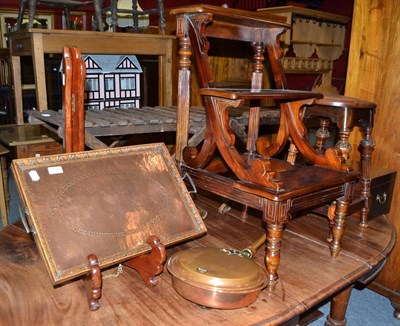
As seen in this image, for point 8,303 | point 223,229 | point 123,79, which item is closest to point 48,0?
point 123,79

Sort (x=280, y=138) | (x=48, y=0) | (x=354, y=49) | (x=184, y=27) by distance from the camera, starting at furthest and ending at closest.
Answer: (x=48, y=0) < (x=354, y=49) < (x=280, y=138) < (x=184, y=27)

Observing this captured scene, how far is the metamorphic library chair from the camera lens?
1324 millimetres

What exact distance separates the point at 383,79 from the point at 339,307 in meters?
1.21

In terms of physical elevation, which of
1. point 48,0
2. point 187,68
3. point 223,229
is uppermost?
point 48,0

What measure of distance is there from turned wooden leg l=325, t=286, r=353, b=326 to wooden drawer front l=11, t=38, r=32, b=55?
283cm

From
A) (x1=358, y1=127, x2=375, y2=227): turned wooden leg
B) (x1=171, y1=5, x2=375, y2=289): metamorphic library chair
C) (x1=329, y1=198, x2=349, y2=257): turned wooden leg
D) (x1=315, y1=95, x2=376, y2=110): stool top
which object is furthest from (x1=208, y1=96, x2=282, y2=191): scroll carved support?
(x1=358, y1=127, x2=375, y2=227): turned wooden leg

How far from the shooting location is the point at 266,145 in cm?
184

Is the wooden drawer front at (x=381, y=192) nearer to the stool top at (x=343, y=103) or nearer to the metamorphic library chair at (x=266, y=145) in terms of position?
the metamorphic library chair at (x=266, y=145)

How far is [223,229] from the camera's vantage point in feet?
6.02

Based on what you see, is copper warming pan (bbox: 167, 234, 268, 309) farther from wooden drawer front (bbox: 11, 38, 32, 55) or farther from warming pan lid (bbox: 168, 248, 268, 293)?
wooden drawer front (bbox: 11, 38, 32, 55)

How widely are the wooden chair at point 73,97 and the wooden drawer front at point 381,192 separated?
54.6 inches

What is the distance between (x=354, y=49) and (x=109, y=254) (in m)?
1.85

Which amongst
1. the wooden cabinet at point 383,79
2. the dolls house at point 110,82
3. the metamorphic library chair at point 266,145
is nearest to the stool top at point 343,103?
the metamorphic library chair at point 266,145

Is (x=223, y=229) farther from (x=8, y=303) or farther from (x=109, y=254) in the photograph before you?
(x=8, y=303)
